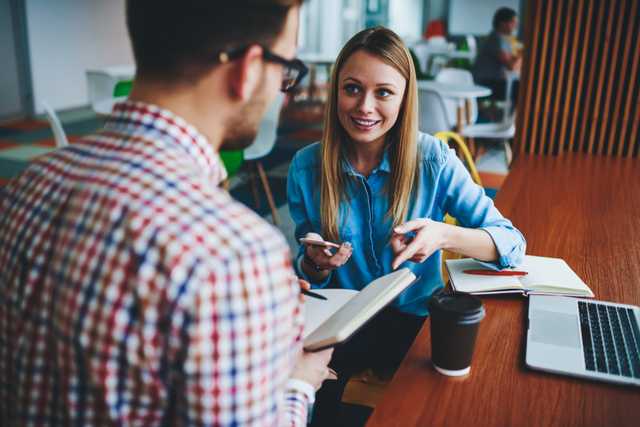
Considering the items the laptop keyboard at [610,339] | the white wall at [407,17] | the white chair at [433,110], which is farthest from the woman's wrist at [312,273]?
the white wall at [407,17]

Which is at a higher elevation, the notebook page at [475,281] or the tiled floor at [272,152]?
the notebook page at [475,281]

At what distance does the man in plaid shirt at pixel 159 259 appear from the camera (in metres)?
0.52

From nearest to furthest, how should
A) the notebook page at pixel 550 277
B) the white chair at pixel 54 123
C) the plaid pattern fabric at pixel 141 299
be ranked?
the plaid pattern fabric at pixel 141 299 < the notebook page at pixel 550 277 < the white chair at pixel 54 123

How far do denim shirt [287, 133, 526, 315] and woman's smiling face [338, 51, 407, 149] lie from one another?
10cm

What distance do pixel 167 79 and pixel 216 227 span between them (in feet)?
0.73

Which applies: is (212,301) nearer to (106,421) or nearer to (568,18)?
(106,421)

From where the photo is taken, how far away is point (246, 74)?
0.63 m

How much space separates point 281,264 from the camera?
566 millimetres

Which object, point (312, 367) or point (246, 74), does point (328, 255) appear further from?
point (246, 74)

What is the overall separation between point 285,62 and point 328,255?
0.69 m

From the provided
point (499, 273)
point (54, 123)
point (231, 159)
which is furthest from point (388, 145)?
point (54, 123)

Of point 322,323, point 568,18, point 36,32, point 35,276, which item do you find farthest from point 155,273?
point 36,32

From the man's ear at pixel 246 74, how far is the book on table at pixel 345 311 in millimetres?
402

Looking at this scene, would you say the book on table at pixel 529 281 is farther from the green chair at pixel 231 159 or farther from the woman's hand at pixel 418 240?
the green chair at pixel 231 159
